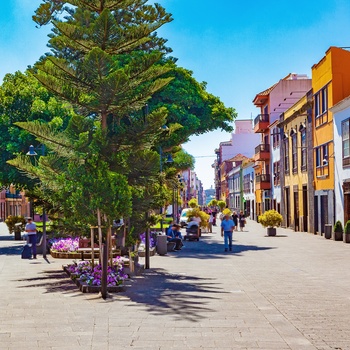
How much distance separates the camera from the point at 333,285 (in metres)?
15.2

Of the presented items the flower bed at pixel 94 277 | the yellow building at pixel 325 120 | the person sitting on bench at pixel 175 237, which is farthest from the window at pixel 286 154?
the flower bed at pixel 94 277

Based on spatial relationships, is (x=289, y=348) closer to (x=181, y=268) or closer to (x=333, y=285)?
(x=333, y=285)

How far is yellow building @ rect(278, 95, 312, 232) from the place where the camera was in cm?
4383

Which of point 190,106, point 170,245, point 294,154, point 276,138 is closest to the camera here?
point 170,245

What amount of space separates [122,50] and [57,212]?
5028 millimetres

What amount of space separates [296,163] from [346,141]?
13.7 metres

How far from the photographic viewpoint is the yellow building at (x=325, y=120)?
36188mm

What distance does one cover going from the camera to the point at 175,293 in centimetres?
1395

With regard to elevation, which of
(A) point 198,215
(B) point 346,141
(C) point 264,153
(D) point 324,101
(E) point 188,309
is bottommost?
(E) point 188,309

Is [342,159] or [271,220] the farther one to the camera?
[271,220]

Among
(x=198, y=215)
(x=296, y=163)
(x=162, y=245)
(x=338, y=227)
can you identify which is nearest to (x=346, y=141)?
(x=338, y=227)

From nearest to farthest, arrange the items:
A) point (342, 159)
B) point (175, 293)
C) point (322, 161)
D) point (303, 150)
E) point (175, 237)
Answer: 1. point (175, 293)
2. point (175, 237)
3. point (342, 159)
4. point (322, 161)
5. point (303, 150)

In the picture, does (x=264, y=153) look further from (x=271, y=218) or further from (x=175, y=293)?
(x=175, y=293)

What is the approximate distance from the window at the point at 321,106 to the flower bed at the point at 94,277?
79.2ft
